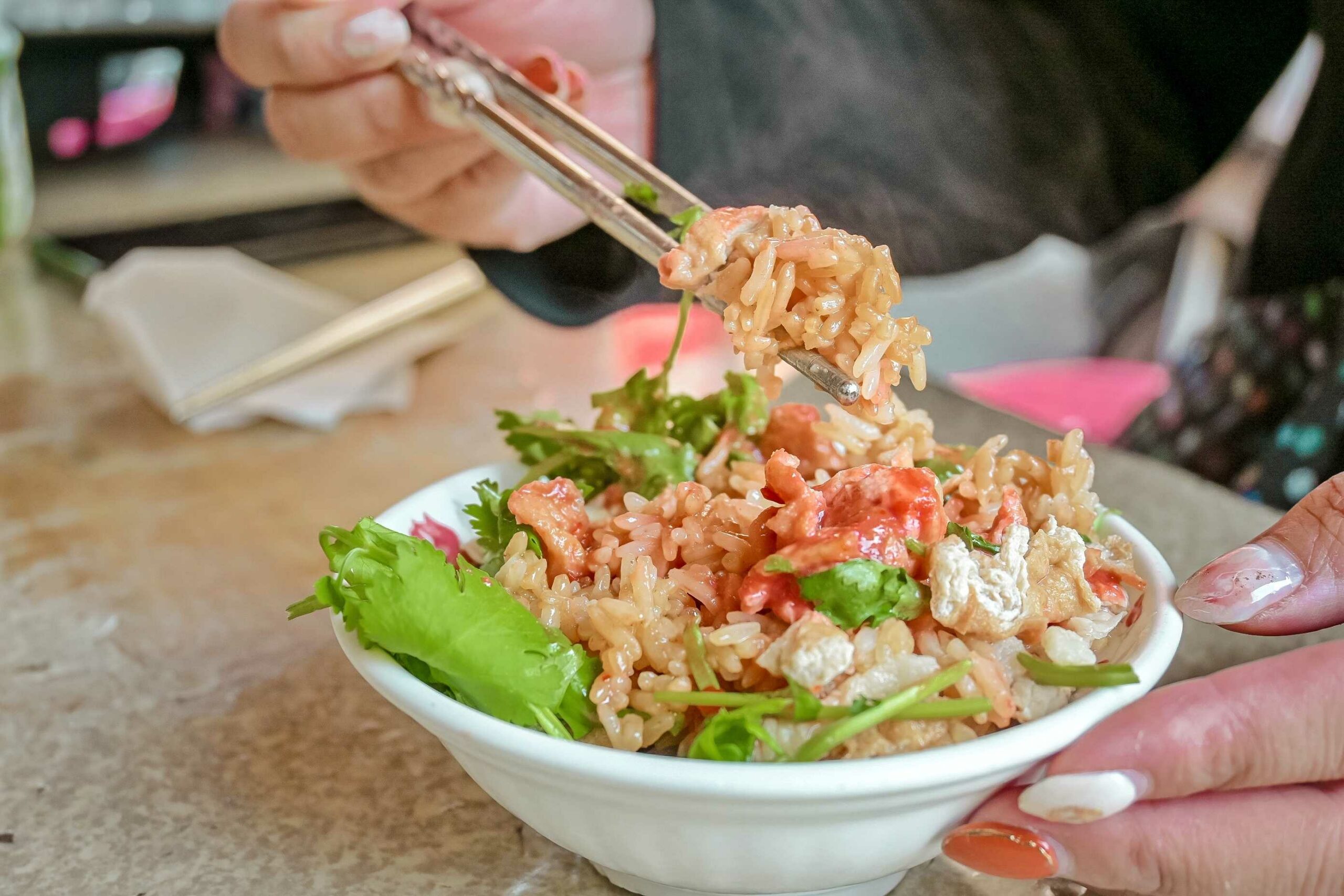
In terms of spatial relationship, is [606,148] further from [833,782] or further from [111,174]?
[111,174]

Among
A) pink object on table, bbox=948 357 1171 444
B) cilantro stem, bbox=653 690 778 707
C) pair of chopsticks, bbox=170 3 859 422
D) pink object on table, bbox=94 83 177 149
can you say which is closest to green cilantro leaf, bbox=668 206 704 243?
pair of chopsticks, bbox=170 3 859 422

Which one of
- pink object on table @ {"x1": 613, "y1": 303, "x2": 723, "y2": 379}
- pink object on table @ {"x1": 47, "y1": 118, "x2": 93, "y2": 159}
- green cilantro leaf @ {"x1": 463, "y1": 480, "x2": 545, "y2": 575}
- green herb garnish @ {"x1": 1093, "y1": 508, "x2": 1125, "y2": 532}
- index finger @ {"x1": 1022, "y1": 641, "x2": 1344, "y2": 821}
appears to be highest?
index finger @ {"x1": 1022, "y1": 641, "x2": 1344, "y2": 821}

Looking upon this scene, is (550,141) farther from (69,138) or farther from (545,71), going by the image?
(69,138)

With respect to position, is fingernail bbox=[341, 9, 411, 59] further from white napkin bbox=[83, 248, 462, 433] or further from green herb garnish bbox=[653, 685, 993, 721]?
green herb garnish bbox=[653, 685, 993, 721]

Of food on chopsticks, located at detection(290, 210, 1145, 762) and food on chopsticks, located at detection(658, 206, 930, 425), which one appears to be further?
food on chopsticks, located at detection(658, 206, 930, 425)

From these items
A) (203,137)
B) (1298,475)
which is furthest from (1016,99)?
(203,137)

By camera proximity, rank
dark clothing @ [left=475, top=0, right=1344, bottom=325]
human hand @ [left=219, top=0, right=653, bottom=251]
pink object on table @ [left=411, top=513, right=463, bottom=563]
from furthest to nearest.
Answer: dark clothing @ [left=475, top=0, right=1344, bottom=325] < human hand @ [left=219, top=0, right=653, bottom=251] < pink object on table @ [left=411, top=513, right=463, bottom=563]
